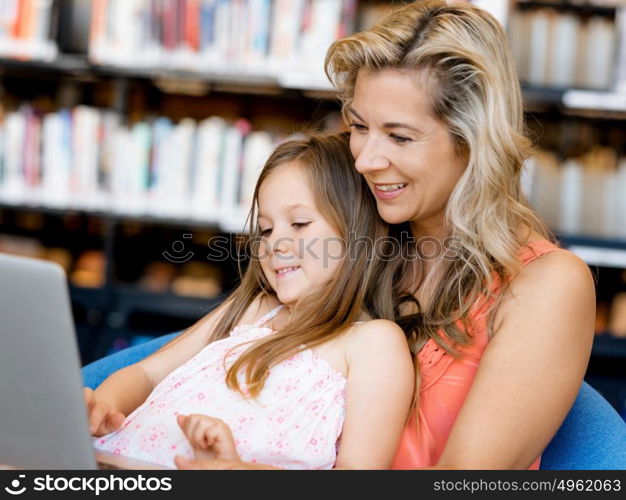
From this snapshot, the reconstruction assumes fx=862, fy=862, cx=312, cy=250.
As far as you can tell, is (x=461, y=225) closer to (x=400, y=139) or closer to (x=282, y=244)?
(x=400, y=139)

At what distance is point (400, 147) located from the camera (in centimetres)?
143

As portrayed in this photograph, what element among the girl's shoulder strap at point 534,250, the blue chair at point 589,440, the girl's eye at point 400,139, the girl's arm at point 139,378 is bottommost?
the blue chair at point 589,440

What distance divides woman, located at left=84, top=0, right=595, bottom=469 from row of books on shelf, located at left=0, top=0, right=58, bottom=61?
1.63 meters

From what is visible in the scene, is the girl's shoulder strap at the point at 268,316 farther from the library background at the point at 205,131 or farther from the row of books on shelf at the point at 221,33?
the row of books on shelf at the point at 221,33

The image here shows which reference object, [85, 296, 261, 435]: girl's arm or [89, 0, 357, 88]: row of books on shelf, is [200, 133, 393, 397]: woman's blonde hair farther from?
[89, 0, 357, 88]: row of books on shelf

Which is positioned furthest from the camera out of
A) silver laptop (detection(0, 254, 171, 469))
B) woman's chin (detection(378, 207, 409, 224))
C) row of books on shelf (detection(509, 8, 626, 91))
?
row of books on shelf (detection(509, 8, 626, 91))

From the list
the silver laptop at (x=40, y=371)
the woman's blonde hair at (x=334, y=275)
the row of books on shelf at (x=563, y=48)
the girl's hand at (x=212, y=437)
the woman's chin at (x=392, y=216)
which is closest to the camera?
the silver laptop at (x=40, y=371)

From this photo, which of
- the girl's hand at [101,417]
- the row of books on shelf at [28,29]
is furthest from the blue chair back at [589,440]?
the row of books on shelf at [28,29]

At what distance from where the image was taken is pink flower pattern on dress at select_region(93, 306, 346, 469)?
4.01 ft

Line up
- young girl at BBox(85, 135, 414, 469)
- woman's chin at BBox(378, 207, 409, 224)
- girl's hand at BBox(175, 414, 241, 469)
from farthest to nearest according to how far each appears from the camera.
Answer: woman's chin at BBox(378, 207, 409, 224), young girl at BBox(85, 135, 414, 469), girl's hand at BBox(175, 414, 241, 469)

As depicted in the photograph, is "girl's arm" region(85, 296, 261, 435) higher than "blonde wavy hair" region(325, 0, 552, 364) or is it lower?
lower

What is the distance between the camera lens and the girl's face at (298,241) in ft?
4.75

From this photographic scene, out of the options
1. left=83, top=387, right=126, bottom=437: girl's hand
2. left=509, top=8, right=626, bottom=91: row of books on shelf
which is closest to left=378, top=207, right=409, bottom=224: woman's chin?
left=83, top=387, right=126, bottom=437: girl's hand

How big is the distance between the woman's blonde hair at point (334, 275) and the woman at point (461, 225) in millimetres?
50
